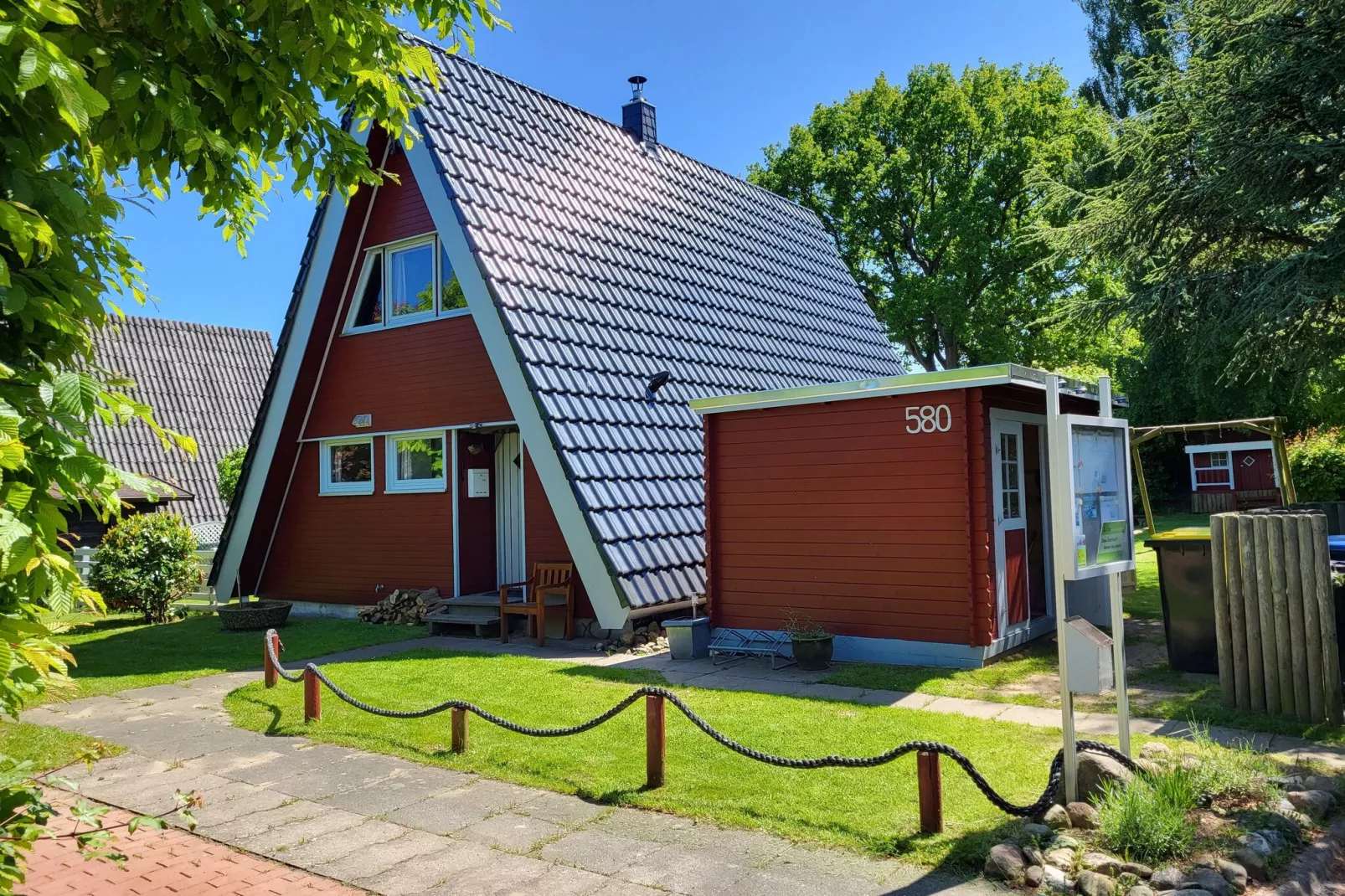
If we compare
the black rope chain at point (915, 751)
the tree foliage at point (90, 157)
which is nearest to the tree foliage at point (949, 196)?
the black rope chain at point (915, 751)

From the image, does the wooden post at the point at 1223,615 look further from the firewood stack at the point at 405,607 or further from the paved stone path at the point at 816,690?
the firewood stack at the point at 405,607

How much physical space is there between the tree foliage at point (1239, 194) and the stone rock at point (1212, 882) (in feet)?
35.5

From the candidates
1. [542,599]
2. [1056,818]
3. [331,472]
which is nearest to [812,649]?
[542,599]

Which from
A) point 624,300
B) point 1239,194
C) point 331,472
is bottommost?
point 331,472

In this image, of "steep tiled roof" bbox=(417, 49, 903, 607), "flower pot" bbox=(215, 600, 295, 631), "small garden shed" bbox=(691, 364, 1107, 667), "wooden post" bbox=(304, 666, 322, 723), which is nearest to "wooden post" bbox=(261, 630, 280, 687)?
"wooden post" bbox=(304, 666, 322, 723)

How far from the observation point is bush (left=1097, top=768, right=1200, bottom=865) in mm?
4488

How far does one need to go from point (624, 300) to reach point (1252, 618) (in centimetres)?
915

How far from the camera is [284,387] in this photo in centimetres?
1508

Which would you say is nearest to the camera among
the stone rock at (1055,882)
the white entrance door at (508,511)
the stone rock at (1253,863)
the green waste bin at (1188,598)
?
the stone rock at (1055,882)

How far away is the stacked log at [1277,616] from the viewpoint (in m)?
6.93

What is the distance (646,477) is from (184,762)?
6.37 meters

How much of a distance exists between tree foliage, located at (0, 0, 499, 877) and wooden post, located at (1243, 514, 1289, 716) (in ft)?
22.5

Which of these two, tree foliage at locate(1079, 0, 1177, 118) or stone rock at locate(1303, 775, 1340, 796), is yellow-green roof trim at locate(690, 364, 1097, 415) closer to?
stone rock at locate(1303, 775, 1340, 796)

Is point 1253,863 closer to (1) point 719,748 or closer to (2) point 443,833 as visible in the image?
(1) point 719,748
